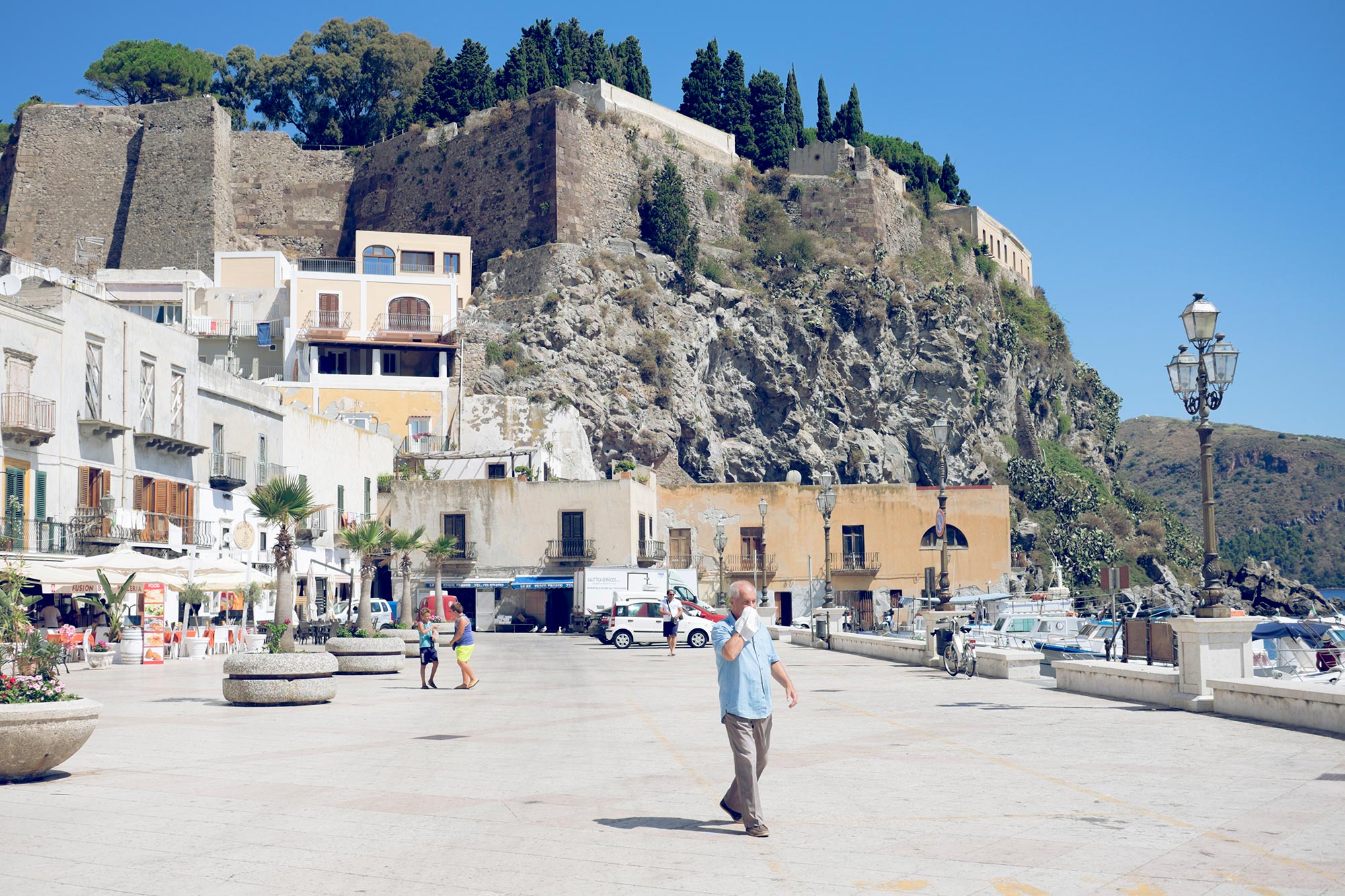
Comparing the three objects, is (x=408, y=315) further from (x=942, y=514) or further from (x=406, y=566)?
(x=942, y=514)

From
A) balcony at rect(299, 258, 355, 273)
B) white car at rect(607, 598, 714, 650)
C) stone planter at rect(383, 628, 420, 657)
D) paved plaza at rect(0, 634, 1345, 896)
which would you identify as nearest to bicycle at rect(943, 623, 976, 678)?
paved plaza at rect(0, 634, 1345, 896)

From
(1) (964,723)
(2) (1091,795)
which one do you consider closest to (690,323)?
(1) (964,723)

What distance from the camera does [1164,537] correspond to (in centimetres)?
9306

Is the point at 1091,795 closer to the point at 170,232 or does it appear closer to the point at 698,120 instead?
the point at 170,232

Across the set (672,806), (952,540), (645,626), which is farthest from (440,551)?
(672,806)

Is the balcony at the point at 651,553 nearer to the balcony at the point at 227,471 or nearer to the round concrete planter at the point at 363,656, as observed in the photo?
the balcony at the point at 227,471

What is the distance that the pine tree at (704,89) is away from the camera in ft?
290

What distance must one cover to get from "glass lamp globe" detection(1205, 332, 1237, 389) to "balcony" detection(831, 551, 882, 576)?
4276cm

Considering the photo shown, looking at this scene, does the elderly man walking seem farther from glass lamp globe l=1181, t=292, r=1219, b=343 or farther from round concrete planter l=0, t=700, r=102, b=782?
glass lamp globe l=1181, t=292, r=1219, b=343

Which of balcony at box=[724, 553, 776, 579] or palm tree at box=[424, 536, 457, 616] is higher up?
palm tree at box=[424, 536, 457, 616]

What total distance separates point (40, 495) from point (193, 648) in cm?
507

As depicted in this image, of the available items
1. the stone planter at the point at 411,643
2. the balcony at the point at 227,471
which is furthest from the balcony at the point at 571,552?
the stone planter at the point at 411,643

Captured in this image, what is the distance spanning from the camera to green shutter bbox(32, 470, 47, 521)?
3041 centimetres

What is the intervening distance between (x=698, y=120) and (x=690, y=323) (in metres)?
19.8
